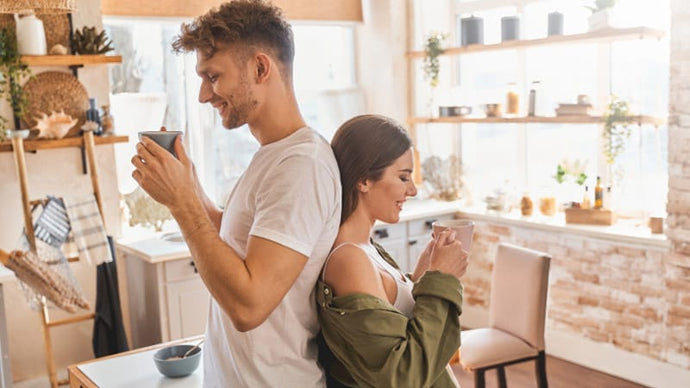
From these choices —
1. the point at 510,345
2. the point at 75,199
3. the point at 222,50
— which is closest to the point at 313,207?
the point at 222,50

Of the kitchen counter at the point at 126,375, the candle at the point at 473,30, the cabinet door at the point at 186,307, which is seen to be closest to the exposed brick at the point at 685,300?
the candle at the point at 473,30

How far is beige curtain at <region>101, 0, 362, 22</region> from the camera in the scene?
14.8ft

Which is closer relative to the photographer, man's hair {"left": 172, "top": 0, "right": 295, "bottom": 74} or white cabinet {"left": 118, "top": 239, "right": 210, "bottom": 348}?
man's hair {"left": 172, "top": 0, "right": 295, "bottom": 74}

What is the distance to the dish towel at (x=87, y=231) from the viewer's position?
393 centimetres

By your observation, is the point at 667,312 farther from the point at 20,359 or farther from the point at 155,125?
A: the point at 20,359

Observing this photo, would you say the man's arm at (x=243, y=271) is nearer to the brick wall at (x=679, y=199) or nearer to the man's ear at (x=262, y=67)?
the man's ear at (x=262, y=67)

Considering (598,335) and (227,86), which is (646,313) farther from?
(227,86)

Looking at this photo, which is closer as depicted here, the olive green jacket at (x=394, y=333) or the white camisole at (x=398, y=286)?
the olive green jacket at (x=394, y=333)

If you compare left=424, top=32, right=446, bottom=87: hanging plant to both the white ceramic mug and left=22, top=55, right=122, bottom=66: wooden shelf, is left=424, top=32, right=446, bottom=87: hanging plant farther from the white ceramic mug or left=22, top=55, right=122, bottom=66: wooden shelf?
the white ceramic mug

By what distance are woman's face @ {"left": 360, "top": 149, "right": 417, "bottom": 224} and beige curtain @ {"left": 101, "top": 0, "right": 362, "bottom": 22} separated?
3272mm

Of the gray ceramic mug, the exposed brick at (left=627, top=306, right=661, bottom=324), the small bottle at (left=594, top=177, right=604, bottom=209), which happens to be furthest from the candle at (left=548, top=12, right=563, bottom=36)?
the gray ceramic mug

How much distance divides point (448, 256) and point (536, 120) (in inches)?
131

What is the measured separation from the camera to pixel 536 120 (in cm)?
473

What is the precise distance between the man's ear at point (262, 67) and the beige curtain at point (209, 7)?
10.7 feet
